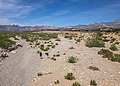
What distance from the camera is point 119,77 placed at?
637 inches

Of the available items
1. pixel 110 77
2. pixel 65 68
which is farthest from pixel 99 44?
pixel 110 77

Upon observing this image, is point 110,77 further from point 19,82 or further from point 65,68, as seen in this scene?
point 19,82

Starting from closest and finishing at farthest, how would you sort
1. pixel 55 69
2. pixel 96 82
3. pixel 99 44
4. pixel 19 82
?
pixel 96 82, pixel 19 82, pixel 55 69, pixel 99 44

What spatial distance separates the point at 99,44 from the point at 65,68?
19.7 metres

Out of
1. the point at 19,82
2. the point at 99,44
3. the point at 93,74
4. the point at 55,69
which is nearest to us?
the point at 19,82

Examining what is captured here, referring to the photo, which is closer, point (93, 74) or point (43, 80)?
point (43, 80)

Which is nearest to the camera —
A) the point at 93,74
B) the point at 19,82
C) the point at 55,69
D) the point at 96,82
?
the point at 96,82

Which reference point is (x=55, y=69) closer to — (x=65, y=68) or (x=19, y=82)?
(x=65, y=68)

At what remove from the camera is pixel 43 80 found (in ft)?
51.8

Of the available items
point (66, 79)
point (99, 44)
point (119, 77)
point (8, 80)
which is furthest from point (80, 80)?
point (99, 44)

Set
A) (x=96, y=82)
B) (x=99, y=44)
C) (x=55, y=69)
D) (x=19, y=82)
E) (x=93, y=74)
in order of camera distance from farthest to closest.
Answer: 1. (x=99, y=44)
2. (x=55, y=69)
3. (x=93, y=74)
4. (x=19, y=82)
5. (x=96, y=82)

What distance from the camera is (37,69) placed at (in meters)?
19.8

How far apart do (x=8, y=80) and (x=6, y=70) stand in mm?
3982

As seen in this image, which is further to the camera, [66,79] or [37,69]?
[37,69]
